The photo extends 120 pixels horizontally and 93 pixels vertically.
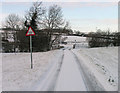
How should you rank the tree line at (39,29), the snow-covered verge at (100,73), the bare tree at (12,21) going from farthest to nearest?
the bare tree at (12,21) → the tree line at (39,29) → the snow-covered verge at (100,73)

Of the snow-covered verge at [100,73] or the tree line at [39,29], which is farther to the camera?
the tree line at [39,29]

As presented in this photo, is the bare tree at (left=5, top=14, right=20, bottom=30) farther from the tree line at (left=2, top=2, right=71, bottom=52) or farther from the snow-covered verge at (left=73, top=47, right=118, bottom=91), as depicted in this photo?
the snow-covered verge at (left=73, top=47, right=118, bottom=91)

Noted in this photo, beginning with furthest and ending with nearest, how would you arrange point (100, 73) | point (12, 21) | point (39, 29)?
point (12, 21) < point (39, 29) < point (100, 73)

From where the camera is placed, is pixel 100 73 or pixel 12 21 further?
pixel 12 21

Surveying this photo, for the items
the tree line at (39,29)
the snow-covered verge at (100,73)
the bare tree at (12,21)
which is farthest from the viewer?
the bare tree at (12,21)

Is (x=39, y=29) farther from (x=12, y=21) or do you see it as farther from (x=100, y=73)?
(x=100, y=73)

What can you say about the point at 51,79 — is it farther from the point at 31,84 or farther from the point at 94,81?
the point at 94,81

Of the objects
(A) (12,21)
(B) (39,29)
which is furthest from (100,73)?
(A) (12,21)

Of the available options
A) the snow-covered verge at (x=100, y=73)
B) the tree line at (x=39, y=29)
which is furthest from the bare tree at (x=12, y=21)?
the snow-covered verge at (x=100, y=73)

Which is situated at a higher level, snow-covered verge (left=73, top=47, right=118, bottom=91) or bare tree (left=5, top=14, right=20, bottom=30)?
bare tree (left=5, top=14, right=20, bottom=30)

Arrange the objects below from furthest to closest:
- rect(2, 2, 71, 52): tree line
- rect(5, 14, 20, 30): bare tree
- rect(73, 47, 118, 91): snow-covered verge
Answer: rect(5, 14, 20, 30): bare tree < rect(2, 2, 71, 52): tree line < rect(73, 47, 118, 91): snow-covered verge

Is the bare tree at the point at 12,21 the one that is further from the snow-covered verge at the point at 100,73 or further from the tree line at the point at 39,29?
the snow-covered verge at the point at 100,73

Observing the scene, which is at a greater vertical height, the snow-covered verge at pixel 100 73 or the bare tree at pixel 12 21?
the bare tree at pixel 12 21

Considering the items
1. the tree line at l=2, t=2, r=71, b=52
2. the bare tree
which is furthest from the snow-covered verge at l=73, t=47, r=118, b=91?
the bare tree
